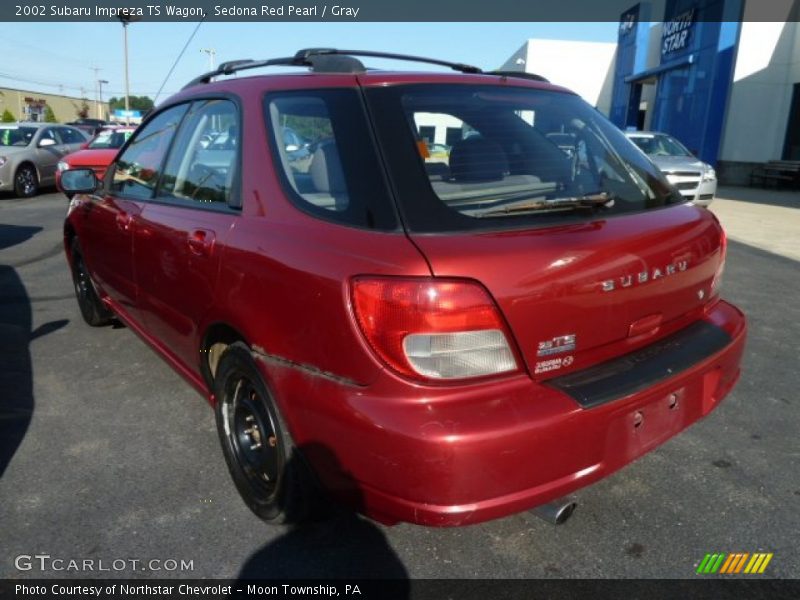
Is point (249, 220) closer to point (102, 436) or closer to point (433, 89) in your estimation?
point (433, 89)

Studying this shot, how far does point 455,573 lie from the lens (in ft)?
7.16

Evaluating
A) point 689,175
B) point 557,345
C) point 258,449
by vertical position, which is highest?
point 689,175

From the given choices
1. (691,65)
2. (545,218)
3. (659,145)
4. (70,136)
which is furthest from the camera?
(691,65)

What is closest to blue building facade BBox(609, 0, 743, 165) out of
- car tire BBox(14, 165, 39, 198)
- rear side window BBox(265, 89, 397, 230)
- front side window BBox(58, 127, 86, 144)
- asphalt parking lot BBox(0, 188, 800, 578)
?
front side window BBox(58, 127, 86, 144)

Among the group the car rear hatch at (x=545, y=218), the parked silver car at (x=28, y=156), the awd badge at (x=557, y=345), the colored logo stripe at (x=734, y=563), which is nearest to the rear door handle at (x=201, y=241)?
the car rear hatch at (x=545, y=218)

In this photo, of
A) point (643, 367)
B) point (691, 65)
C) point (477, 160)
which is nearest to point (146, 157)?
point (477, 160)

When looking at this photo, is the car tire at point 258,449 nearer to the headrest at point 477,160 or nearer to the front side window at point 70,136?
the headrest at point 477,160

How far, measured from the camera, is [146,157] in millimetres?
3455

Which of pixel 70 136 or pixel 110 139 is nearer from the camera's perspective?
pixel 110 139

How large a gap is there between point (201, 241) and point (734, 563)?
2.37m

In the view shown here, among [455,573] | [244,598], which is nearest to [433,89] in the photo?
[455,573]

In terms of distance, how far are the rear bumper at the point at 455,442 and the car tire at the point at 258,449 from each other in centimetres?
18

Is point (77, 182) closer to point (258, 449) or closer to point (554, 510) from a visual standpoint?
point (258, 449)

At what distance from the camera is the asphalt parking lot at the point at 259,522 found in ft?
7.37
